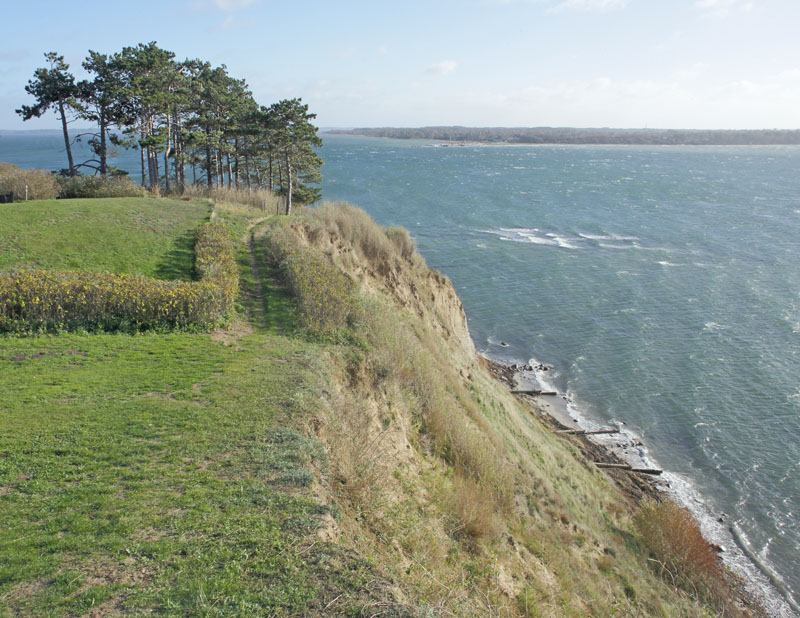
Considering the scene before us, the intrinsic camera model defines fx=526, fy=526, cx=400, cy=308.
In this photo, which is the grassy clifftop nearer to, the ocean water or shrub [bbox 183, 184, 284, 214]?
the ocean water

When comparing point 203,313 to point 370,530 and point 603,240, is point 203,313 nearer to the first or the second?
point 370,530

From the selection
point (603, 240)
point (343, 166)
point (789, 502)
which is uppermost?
point (343, 166)

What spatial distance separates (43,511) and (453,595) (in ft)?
18.6

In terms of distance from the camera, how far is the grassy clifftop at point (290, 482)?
626cm

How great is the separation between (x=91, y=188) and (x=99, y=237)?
11.4 metres

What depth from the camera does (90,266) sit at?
19.6 m

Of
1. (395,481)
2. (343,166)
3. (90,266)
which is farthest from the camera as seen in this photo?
(343,166)

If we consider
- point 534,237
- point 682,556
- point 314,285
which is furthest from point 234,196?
point 534,237

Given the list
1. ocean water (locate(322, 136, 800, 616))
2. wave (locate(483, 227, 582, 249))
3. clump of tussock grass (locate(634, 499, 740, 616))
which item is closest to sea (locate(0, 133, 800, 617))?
ocean water (locate(322, 136, 800, 616))

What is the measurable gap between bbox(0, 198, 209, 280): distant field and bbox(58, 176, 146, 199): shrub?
14.3ft

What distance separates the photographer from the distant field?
64.8 ft

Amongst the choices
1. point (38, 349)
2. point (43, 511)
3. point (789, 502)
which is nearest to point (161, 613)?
point (43, 511)

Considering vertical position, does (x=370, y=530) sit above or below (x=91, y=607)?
A: below

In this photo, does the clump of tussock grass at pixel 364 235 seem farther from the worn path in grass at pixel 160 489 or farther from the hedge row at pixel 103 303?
the worn path in grass at pixel 160 489
